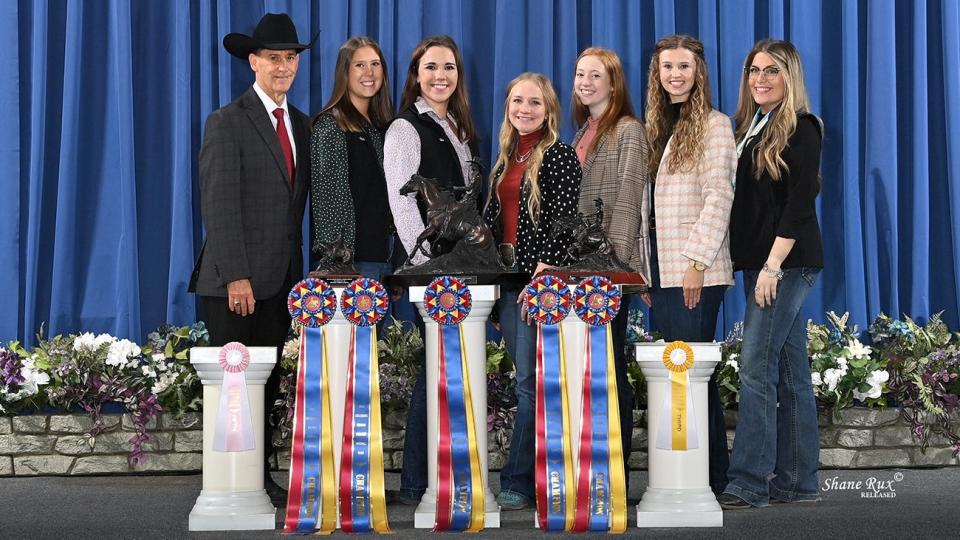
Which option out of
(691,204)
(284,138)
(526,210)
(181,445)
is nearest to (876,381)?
(691,204)

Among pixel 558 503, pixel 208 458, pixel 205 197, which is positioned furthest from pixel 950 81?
pixel 208 458

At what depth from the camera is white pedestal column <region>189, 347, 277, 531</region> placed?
10.1 ft

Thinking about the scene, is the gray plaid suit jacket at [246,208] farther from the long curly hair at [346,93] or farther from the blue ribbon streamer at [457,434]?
the blue ribbon streamer at [457,434]

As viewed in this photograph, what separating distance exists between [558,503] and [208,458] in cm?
99

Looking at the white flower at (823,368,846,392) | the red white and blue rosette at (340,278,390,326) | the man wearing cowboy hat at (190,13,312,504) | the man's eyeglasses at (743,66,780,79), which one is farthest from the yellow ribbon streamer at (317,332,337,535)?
the white flower at (823,368,846,392)

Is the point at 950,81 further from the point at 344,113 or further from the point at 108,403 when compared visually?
the point at 108,403

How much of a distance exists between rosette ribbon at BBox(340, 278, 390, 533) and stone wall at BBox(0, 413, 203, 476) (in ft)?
4.50

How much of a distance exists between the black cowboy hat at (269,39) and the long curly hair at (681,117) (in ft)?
3.74

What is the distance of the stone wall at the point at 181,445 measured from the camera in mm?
4238

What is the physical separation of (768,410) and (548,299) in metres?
0.79

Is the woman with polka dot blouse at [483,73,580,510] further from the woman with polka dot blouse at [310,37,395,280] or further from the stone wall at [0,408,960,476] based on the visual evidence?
the stone wall at [0,408,960,476]

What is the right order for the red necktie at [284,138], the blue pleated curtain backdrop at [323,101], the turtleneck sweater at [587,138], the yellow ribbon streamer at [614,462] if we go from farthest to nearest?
the blue pleated curtain backdrop at [323,101] < the red necktie at [284,138] < the turtleneck sweater at [587,138] < the yellow ribbon streamer at [614,462]

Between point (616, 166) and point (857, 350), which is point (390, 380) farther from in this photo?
point (857, 350)

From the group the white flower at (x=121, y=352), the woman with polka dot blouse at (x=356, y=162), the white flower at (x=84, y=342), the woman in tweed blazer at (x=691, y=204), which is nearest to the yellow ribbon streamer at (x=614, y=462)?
the woman in tweed blazer at (x=691, y=204)
